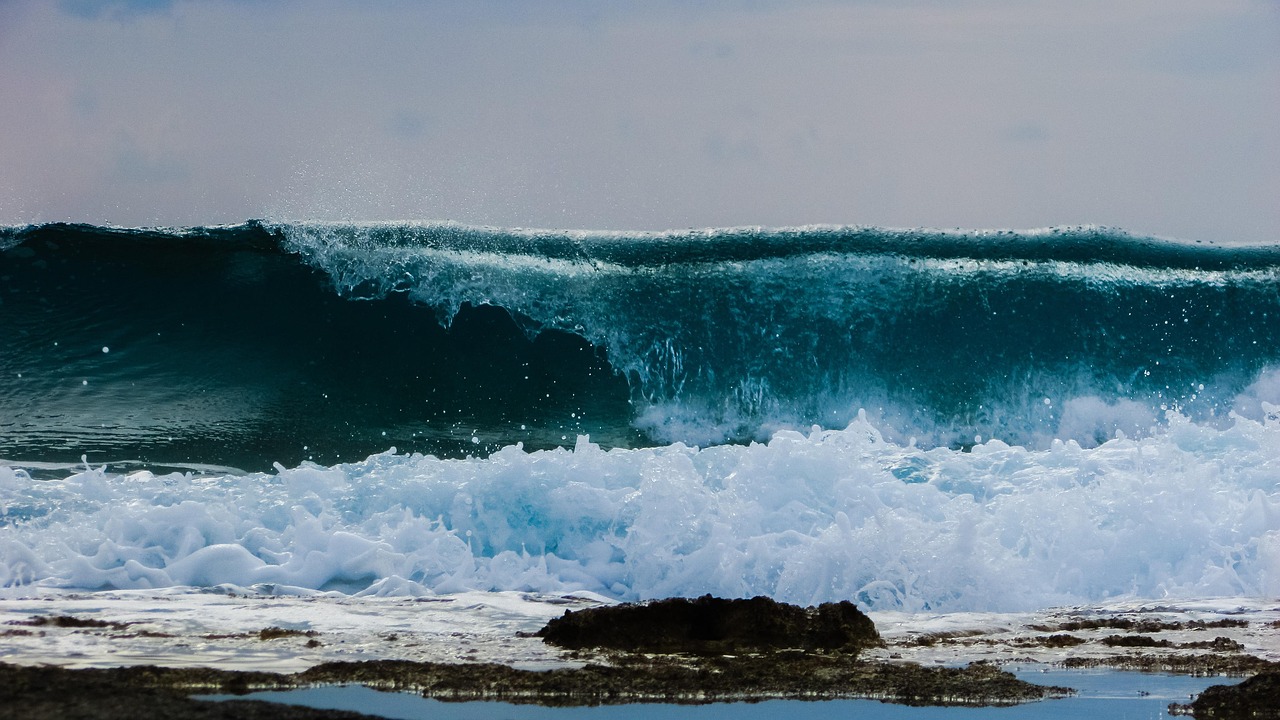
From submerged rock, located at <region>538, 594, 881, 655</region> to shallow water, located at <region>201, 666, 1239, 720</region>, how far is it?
105 cm

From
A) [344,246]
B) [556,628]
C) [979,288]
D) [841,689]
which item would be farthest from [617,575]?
[979,288]

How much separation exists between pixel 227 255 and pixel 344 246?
135 centimetres

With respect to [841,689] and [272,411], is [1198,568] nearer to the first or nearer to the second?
[841,689]

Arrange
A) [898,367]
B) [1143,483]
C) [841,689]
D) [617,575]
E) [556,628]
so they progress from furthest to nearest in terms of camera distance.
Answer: [898,367], [1143,483], [617,575], [556,628], [841,689]

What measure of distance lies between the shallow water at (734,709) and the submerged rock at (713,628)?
1.05 meters

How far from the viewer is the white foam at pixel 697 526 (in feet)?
23.2

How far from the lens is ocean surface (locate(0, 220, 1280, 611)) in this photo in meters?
7.77

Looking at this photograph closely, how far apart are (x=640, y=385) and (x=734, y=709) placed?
829 cm

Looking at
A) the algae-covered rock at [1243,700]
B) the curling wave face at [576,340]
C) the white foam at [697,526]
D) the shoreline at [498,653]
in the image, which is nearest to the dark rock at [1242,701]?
the algae-covered rock at [1243,700]

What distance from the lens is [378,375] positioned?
12.1 meters

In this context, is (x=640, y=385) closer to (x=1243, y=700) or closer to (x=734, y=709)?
(x=734, y=709)

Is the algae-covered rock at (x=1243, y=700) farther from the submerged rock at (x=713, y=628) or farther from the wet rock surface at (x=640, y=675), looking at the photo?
the submerged rock at (x=713, y=628)

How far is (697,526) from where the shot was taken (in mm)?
7527


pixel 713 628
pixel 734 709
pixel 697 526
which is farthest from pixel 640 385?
pixel 734 709
